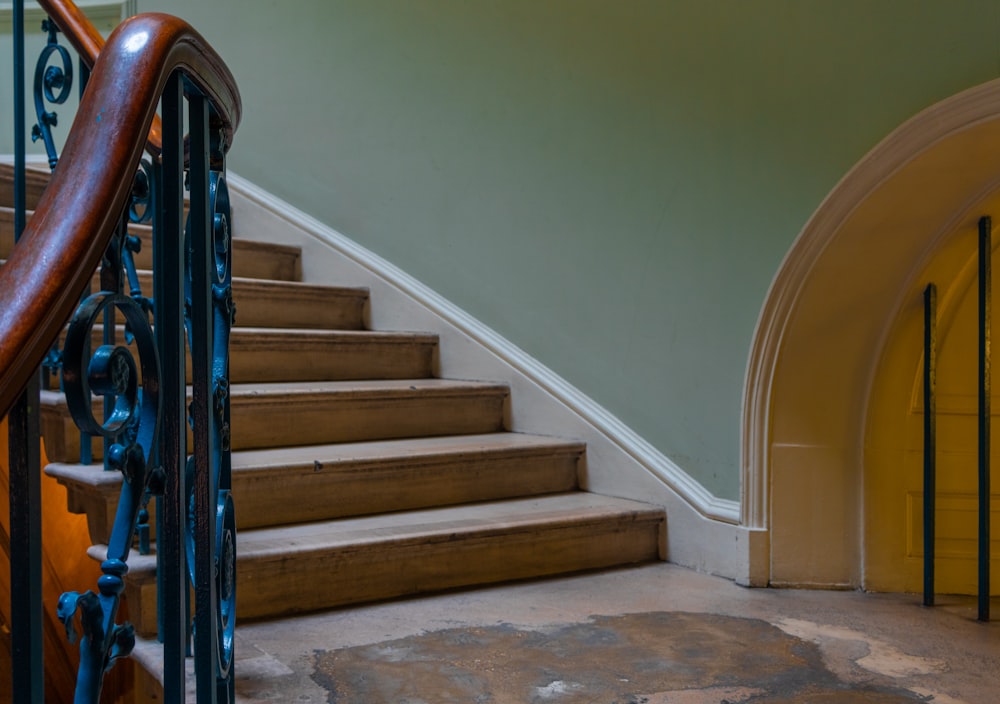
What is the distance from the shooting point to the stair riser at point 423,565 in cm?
230

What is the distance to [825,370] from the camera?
2.70 metres

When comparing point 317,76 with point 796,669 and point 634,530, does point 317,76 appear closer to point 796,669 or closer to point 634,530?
point 634,530

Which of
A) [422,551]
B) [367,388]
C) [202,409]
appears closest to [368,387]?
[367,388]

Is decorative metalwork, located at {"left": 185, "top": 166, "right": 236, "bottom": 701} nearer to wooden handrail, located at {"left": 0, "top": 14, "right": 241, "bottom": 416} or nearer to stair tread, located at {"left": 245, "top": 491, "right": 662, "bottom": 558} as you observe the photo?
wooden handrail, located at {"left": 0, "top": 14, "right": 241, "bottom": 416}

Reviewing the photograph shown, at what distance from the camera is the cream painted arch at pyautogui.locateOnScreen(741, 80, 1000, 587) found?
2498mm

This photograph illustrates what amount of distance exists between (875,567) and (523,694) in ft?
4.20

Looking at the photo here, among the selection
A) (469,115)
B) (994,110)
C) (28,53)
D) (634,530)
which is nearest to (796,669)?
(634,530)

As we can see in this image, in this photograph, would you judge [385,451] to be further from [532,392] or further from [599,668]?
[599,668]

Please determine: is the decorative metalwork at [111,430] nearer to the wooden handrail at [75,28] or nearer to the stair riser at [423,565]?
the stair riser at [423,565]

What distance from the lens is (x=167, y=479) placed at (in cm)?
101

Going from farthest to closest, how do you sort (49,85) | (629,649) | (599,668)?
(49,85), (629,649), (599,668)

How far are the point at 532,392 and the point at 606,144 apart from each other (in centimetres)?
90

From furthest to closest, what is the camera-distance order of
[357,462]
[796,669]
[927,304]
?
[357,462]
[927,304]
[796,669]

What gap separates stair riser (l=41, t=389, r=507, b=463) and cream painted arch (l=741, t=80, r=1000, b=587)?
1.06 m
